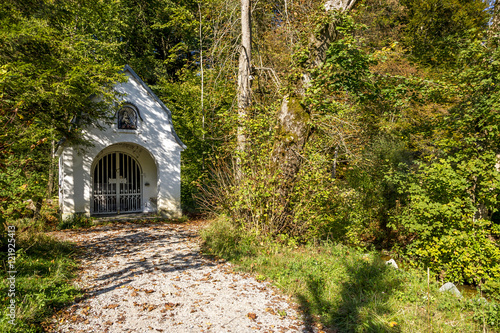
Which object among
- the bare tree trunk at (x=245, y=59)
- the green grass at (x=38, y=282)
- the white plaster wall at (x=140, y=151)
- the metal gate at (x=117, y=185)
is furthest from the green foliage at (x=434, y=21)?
the green grass at (x=38, y=282)

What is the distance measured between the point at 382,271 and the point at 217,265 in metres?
3.24

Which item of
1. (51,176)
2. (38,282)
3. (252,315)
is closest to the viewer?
(252,315)

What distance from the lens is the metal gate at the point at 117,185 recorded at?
13.7 metres

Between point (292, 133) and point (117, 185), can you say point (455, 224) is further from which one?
point (117, 185)

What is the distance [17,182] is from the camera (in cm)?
812

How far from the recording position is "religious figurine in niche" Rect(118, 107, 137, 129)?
12347 mm

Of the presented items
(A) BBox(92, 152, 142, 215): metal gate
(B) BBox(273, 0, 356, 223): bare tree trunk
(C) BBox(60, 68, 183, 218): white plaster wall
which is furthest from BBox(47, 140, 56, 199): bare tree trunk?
(B) BBox(273, 0, 356, 223): bare tree trunk

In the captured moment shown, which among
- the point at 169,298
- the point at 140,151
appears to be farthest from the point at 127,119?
the point at 169,298

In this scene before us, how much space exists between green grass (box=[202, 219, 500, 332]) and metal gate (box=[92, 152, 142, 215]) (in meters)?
9.20

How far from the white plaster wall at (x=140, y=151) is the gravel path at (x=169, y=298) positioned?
5217 mm

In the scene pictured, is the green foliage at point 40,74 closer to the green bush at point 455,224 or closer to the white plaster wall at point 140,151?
the white plaster wall at point 140,151

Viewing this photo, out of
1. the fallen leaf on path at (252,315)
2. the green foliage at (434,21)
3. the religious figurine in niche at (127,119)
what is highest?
the green foliage at (434,21)

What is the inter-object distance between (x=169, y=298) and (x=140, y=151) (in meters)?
10.6

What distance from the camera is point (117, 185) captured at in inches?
549
